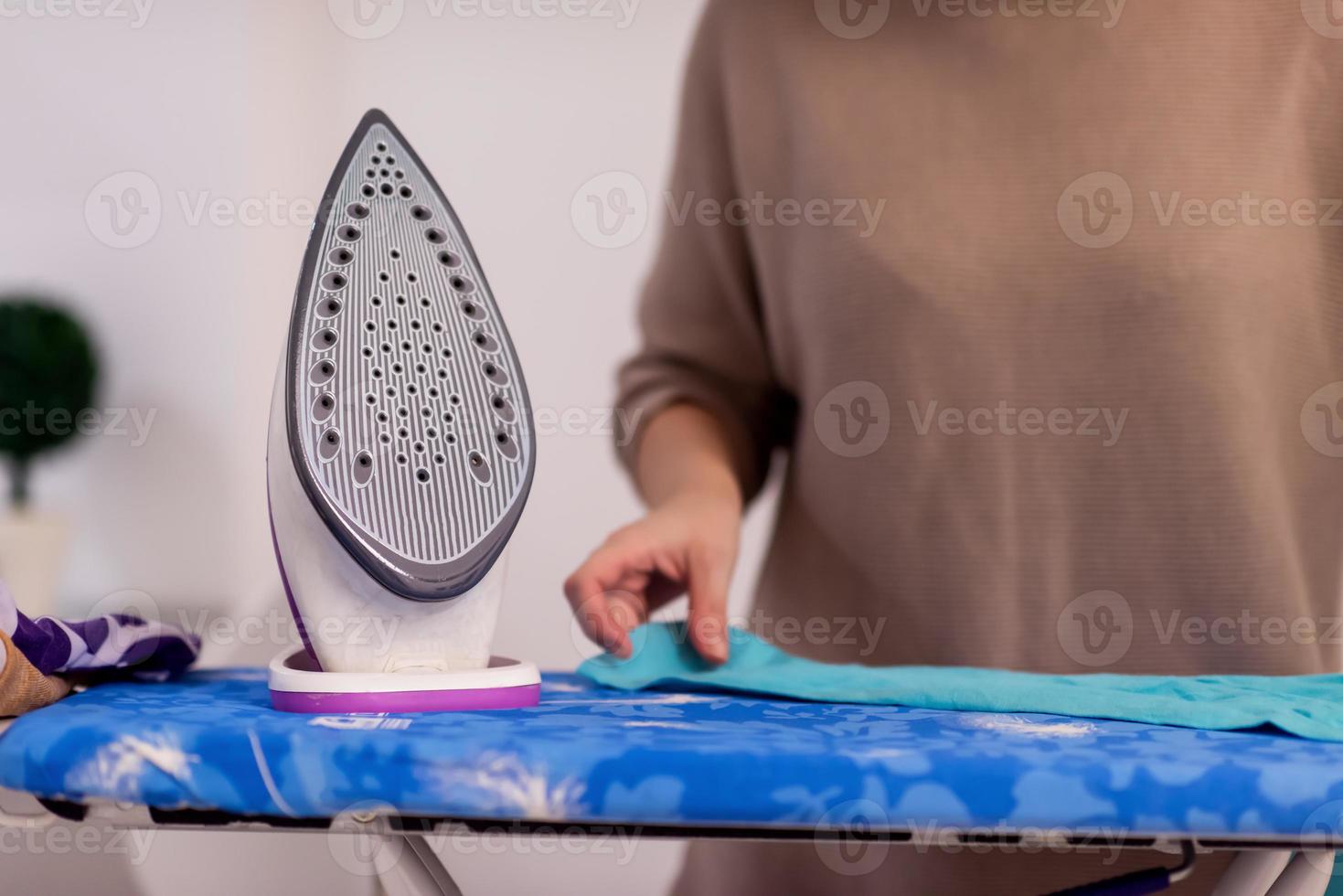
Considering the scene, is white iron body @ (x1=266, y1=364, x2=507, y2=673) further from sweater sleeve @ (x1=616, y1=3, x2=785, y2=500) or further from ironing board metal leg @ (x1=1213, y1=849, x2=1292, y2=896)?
sweater sleeve @ (x1=616, y1=3, x2=785, y2=500)

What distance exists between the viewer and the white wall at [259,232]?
1258mm

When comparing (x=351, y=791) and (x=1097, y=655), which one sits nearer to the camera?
(x=351, y=791)

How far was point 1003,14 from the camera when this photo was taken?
0.86m

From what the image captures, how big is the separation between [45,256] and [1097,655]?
1.19 meters

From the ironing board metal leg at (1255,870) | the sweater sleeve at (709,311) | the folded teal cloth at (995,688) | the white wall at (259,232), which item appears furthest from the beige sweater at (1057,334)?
the white wall at (259,232)

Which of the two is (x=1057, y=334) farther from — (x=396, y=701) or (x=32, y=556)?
(x=32, y=556)

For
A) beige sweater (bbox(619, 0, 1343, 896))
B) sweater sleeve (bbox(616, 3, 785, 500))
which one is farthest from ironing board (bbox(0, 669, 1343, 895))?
sweater sleeve (bbox(616, 3, 785, 500))

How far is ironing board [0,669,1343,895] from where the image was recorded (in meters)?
0.35

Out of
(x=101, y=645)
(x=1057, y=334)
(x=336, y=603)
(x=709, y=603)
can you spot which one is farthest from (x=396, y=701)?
(x=1057, y=334)

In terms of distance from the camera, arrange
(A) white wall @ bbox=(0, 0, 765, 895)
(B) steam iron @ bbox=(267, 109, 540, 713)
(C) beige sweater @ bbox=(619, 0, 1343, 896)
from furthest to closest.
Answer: (A) white wall @ bbox=(0, 0, 765, 895), (C) beige sweater @ bbox=(619, 0, 1343, 896), (B) steam iron @ bbox=(267, 109, 540, 713)

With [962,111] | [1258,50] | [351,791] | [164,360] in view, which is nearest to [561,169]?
[164,360]

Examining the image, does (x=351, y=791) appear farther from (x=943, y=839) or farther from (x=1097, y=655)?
(x=1097, y=655)

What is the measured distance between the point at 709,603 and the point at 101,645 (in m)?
0.33

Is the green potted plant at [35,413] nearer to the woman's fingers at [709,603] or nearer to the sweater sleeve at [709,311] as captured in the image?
the sweater sleeve at [709,311]
